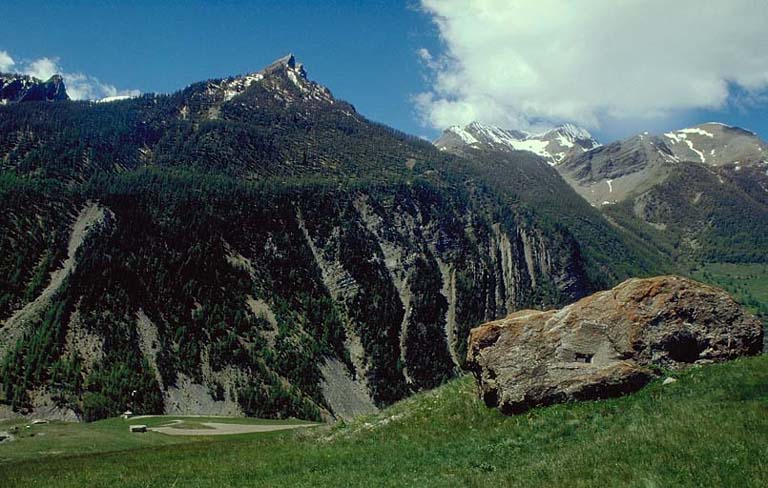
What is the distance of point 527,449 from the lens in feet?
59.6

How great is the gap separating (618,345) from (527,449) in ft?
32.3

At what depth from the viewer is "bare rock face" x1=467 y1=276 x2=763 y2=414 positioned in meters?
23.8

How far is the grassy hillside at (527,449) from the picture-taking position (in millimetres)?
11867

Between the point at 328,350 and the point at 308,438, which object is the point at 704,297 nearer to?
the point at 308,438

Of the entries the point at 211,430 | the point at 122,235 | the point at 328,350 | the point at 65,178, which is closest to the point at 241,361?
the point at 328,350

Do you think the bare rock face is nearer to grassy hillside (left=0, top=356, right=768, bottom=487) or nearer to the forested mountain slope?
grassy hillside (left=0, top=356, right=768, bottom=487)

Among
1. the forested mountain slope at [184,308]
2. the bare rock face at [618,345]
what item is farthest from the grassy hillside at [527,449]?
the forested mountain slope at [184,308]

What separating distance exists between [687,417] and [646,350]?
9807mm

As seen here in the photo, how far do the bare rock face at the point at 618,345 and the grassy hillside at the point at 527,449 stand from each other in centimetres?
107

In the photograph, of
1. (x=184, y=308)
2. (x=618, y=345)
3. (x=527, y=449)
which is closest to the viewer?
(x=527, y=449)

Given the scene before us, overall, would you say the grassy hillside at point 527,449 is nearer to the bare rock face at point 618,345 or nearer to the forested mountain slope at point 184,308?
→ the bare rock face at point 618,345

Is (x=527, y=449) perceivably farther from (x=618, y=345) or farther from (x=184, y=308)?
(x=184, y=308)

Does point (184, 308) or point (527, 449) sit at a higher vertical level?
point (184, 308)

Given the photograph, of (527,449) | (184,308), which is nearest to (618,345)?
(527,449)
